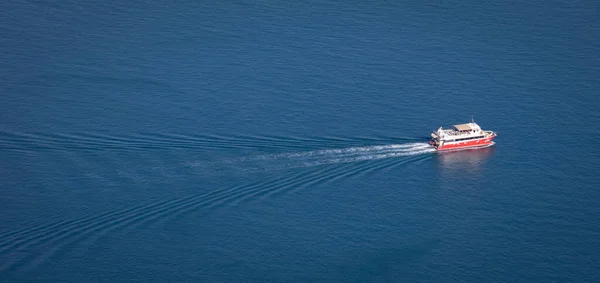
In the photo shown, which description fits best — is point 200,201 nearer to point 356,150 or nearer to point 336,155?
point 336,155

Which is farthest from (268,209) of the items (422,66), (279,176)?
(422,66)

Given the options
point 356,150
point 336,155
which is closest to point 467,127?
point 356,150

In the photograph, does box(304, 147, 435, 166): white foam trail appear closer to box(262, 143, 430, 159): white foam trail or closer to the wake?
the wake

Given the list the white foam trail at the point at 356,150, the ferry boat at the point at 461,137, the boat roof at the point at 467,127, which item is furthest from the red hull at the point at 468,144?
the white foam trail at the point at 356,150

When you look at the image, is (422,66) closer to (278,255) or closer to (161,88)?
(161,88)

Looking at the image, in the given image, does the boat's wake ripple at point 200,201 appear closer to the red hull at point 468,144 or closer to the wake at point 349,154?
the wake at point 349,154

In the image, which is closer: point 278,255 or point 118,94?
point 278,255

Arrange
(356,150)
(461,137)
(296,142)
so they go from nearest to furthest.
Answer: (356,150) < (296,142) < (461,137)
